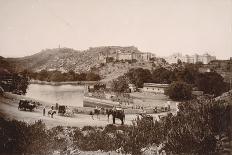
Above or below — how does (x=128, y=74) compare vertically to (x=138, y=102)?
above

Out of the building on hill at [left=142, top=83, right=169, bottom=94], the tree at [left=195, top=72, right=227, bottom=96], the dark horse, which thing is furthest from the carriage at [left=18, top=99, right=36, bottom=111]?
the tree at [left=195, top=72, right=227, bottom=96]

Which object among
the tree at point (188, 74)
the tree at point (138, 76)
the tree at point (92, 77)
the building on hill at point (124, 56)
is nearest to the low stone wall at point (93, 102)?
the tree at point (92, 77)

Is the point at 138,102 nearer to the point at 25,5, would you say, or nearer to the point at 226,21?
the point at 226,21

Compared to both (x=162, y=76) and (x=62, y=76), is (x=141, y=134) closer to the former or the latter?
(x=162, y=76)

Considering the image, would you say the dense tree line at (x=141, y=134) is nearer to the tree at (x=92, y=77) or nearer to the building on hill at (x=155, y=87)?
the building on hill at (x=155, y=87)

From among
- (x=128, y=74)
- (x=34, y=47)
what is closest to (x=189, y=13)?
(x=128, y=74)

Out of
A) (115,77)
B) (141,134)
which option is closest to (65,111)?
(115,77)
